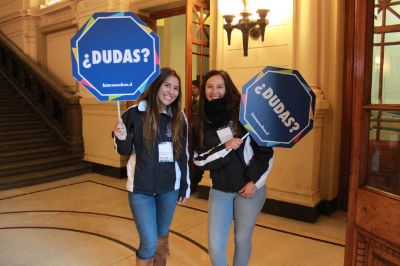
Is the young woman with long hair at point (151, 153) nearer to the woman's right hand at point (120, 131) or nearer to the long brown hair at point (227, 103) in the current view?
the woman's right hand at point (120, 131)

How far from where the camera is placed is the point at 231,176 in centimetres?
196

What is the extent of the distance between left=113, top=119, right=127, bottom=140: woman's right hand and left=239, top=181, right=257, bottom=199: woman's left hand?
2.40 ft

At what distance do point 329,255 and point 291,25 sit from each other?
239cm

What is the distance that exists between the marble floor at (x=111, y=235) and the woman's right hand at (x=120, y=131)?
1.38 metres

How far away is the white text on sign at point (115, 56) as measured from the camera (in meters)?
1.69

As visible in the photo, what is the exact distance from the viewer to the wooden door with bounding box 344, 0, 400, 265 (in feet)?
4.51

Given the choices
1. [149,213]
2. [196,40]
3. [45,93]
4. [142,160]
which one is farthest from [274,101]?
[45,93]

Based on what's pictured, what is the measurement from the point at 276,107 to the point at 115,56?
0.86m

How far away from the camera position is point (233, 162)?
2.00 metres

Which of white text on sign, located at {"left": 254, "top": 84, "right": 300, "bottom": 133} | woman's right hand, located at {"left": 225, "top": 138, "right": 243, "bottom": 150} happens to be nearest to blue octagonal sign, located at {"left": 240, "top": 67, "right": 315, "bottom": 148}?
white text on sign, located at {"left": 254, "top": 84, "right": 300, "bottom": 133}

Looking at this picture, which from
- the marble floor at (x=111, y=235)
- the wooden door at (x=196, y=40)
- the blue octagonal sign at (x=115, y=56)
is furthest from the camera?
the wooden door at (x=196, y=40)

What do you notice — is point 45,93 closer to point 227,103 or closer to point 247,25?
point 247,25

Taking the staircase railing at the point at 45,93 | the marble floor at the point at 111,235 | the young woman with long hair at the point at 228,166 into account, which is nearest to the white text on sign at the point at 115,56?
the young woman with long hair at the point at 228,166

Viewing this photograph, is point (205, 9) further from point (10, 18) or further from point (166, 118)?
point (10, 18)
